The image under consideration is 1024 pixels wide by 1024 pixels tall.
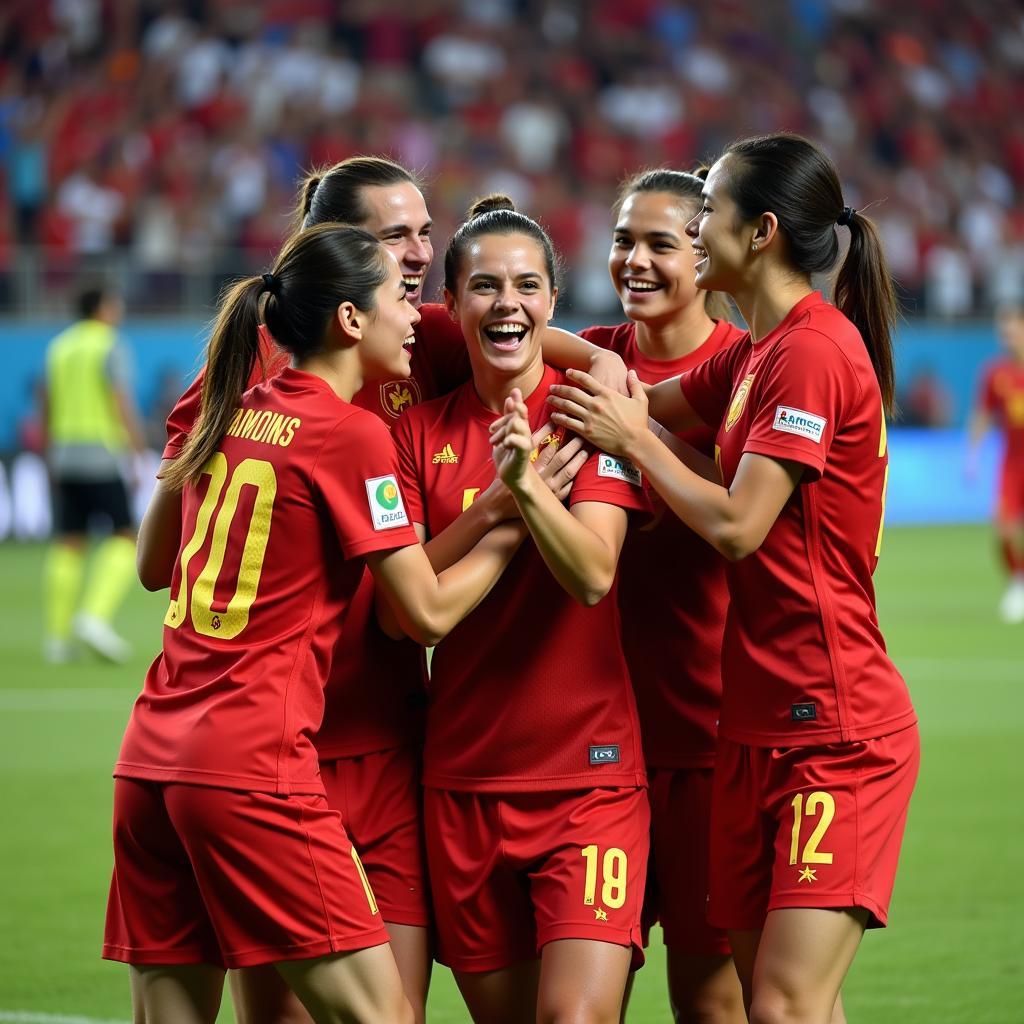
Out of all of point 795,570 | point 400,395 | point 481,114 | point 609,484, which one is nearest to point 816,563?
point 795,570

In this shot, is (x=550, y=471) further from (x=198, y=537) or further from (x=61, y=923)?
(x=61, y=923)

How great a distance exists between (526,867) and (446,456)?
0.92 meters

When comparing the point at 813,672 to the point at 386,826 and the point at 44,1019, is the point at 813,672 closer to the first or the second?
the point at 386,826

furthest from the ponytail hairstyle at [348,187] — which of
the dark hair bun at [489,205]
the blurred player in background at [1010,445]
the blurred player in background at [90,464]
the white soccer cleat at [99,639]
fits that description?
the blurred player in background at [1010,445]

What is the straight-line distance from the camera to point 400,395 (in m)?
4.05

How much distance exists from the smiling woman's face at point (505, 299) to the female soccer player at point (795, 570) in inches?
7.5

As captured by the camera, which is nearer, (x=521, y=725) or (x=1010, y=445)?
(x=521, y=725)

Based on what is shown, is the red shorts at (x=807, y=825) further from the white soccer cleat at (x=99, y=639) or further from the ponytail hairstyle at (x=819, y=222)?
the white soccer cleat at (x=99, y=639)

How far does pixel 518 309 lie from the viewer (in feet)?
12.2

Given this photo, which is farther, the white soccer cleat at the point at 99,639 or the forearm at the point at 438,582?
the white soccer cleat at the point at 99,639

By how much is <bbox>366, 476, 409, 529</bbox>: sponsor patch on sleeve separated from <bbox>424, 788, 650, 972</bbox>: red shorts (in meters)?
0.71

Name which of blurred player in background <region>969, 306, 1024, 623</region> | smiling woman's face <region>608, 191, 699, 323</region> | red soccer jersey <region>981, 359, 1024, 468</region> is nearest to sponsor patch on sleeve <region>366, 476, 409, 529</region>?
smiling woman's face <region>608, 191, 699, 323</region>

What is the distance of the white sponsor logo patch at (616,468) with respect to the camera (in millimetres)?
3611

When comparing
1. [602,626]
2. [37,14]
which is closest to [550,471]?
[602,626]
